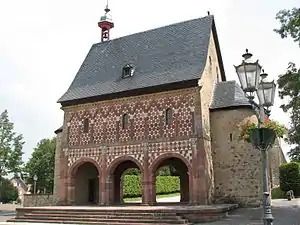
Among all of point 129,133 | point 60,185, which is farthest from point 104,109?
point 60,185

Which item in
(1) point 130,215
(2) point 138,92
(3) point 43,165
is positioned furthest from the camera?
(3) point 43,165

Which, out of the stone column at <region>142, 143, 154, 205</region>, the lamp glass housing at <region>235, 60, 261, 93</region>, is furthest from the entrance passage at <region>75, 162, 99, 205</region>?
the lamp glass housing at <region>235, 60, 261, 93</region>

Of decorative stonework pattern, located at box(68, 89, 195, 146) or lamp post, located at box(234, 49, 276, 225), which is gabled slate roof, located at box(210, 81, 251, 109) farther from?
lamp post, located at box(234, 49, 276, 225)

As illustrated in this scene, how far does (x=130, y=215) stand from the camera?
1966 cm

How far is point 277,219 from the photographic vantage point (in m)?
17.6

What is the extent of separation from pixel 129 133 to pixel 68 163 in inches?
230

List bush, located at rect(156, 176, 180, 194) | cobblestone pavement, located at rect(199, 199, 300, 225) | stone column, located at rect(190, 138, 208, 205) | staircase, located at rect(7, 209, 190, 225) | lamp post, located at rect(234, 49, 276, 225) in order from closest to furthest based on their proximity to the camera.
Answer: lamp post, located at rect(234, 49, 276, 225), cobblestone pavement, located at rect(199, 199, 300, 225), staircase, located at rect(7, 209, 190, 225), stone column, located at rect(190, 138, 208, 205), bush, located at rect(156, 176, 180, 194)

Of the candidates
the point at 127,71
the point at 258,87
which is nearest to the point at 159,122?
the point at 127,71

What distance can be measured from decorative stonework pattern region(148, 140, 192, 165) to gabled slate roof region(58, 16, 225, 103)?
436 centimetres

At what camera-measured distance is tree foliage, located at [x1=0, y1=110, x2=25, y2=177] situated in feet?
123

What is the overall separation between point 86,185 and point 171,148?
9.67 m

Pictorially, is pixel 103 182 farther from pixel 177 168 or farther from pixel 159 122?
pixel 177 168

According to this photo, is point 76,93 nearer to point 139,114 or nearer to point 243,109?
point 139,114

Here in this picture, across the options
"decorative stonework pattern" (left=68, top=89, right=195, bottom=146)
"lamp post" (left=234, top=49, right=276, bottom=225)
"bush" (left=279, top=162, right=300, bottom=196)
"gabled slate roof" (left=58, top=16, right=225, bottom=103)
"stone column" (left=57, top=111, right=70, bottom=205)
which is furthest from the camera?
"bush" (left=279, top=162, right=300, bottom=196)
